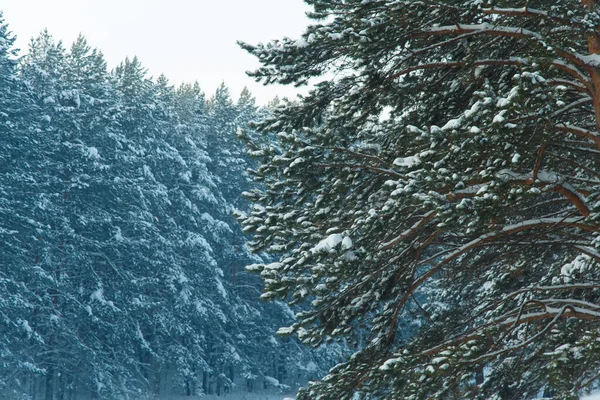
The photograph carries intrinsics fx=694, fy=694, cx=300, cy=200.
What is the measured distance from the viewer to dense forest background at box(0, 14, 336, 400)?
28906 millimetres

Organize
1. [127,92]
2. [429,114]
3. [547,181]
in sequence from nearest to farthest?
[547,181] → [429,114] → [127,92]

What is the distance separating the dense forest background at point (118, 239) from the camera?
28906 millimetres

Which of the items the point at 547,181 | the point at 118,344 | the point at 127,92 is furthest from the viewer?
the point at 127,92

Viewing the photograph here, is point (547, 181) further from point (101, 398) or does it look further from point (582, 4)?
point (101, 398)

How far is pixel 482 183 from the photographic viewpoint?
676 centimetres

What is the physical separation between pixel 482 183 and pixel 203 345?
32398 mm

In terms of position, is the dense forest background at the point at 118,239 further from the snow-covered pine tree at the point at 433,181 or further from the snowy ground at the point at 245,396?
the snow-covered pine tree at the point at 433,181

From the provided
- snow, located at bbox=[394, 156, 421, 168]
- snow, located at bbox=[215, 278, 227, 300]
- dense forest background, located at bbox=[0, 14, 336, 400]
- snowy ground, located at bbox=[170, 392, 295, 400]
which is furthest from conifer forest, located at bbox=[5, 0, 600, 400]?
snowy ground, located at bbox=[170, 392, 295, 400]

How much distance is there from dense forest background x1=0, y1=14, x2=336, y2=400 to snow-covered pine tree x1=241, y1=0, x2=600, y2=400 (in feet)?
71.6

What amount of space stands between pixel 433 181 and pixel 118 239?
89.1 ft

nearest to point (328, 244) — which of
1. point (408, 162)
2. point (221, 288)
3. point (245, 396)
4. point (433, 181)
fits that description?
point (408, 162)

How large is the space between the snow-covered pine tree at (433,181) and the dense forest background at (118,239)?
21.8 meters

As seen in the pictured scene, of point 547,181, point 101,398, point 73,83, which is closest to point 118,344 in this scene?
point 101,398

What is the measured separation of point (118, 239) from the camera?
3184cm
